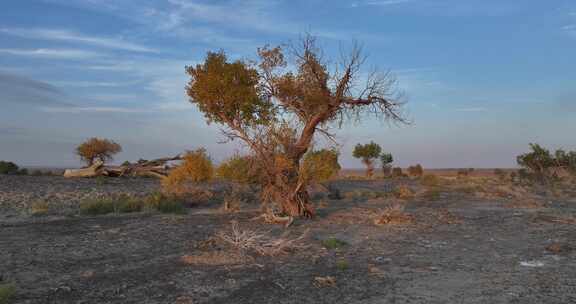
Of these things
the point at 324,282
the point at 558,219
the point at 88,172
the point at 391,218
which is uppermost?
the point at 88,172

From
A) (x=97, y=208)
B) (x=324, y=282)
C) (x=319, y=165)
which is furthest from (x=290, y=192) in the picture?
(x=324, y=282)

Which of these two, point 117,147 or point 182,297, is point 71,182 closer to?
point 117,147

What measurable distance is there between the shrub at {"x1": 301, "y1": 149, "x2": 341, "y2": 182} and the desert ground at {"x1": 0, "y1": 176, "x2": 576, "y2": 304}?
1.43 metres

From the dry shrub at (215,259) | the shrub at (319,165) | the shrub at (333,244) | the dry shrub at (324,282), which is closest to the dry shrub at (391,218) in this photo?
the shrub at (319,165)

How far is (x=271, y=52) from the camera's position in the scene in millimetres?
14766

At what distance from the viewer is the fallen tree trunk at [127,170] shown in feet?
89.8

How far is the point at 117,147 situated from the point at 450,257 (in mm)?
37659

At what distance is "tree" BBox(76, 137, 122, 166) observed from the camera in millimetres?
40406

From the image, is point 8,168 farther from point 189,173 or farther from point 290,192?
point 290,192

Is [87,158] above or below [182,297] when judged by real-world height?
above

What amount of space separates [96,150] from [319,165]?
31966 millimetres

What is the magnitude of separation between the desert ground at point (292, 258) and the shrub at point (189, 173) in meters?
4.22

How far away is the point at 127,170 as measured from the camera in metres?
28.9

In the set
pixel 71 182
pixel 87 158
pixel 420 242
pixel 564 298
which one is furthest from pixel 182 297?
pixel 87 158
